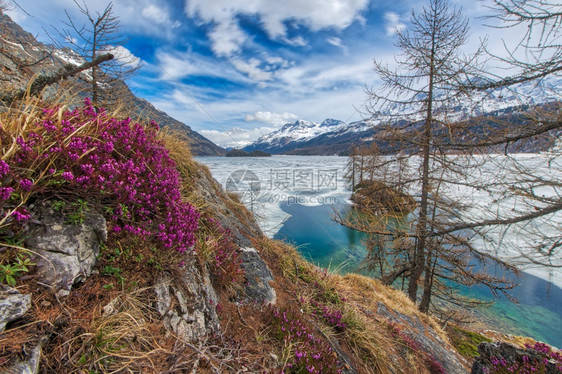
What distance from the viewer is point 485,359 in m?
4.39

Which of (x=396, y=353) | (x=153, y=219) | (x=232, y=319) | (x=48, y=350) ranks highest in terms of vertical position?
(x=153, y=219)

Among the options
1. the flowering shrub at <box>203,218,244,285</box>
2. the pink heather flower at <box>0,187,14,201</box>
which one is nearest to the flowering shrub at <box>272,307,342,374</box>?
the flowering shrub at <box>203,218,244,285</box>

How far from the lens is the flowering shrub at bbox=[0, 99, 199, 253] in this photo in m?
1.63

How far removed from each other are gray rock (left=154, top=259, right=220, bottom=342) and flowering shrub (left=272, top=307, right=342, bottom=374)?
2.38 ft

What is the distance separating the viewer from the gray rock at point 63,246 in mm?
1488

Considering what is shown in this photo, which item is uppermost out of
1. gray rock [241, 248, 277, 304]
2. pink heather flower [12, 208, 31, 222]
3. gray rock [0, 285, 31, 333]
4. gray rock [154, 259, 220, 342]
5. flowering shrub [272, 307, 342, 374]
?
pink heather flower [12, 208, 31, 222]

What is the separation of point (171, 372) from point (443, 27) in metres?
11.5

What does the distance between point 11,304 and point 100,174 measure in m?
0.97

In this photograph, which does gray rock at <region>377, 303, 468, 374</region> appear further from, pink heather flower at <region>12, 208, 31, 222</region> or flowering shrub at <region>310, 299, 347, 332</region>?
pink heather flower at <region>12, 208, 31, 222</region>

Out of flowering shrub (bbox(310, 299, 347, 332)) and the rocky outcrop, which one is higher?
the rocky outcrop

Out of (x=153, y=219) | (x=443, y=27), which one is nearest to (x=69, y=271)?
(x=153, y=219)

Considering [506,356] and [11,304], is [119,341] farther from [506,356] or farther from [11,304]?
[506,356]

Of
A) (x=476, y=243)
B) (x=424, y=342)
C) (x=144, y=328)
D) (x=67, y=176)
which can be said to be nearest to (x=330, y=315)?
(x=144, y=328)

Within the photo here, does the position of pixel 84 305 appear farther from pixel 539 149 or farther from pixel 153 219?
pixel 539 149
